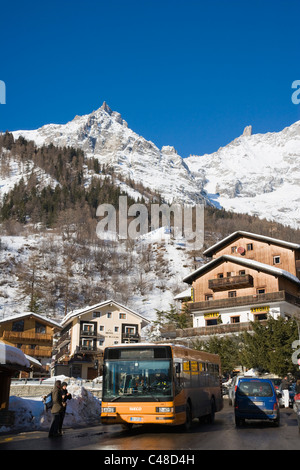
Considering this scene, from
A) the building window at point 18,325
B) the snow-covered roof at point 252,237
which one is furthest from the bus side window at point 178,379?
the building window at point 18,325

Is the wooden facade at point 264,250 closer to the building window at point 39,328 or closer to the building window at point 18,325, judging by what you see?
the building window at point 39,328

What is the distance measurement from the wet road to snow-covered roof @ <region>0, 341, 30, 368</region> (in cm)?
236

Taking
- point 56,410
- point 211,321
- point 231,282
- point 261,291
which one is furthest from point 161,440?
point 211,321

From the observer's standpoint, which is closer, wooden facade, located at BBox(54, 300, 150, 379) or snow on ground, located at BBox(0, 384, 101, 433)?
snow on ground, located at BBox(0, 384, 101, 433)

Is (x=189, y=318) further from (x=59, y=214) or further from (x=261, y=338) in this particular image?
(x=59, y=214)

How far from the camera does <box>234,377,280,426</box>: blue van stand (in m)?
17.5

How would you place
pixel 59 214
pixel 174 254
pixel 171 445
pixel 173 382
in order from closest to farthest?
pixel 171 445, pixel 173 382, pixel 174 254, pixel 59 214

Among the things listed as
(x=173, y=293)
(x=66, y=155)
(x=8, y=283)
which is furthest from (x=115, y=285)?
(x=66, y=155)

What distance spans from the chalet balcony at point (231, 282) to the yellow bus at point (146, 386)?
1454 inches

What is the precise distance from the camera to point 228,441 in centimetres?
1280

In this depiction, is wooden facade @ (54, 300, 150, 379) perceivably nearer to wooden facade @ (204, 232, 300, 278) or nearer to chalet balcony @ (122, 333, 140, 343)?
chalet balcony @ (122, 333, 140, 343)

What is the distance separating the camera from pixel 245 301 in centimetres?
5125

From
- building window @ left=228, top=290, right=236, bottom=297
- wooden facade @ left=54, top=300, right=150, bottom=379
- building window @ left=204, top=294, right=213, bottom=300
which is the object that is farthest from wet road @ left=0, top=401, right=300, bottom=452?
wooden facade @ left=54, top=300, right=150, bottom=379

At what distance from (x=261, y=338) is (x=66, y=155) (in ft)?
545
